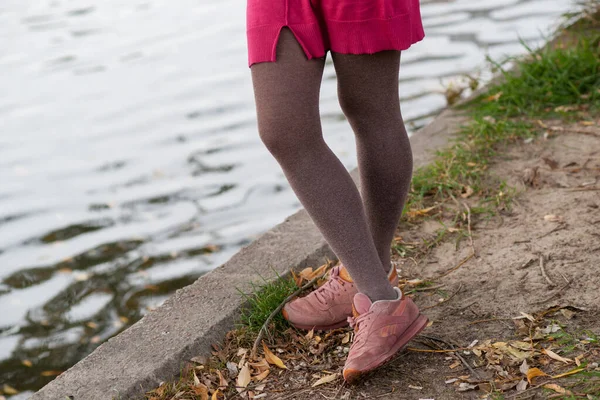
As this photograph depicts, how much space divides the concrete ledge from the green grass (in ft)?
0.12

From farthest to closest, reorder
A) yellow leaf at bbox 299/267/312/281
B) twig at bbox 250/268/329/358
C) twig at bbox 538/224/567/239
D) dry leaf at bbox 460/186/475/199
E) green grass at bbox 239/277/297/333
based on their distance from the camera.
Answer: dry leaf at bbox 460/186/475/199 < twig at bbox 538/224/567/239 < yellow leaf at bbox 299/267/312/281 < green grass at bbox 239/277/297/333 < twig at bbox 250/268/329/358

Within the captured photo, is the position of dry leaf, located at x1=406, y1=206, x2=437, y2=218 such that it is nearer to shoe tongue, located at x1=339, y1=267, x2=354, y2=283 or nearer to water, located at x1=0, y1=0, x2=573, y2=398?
shoe tongue, located at x1=339, y1=267, x2=354, y2=283

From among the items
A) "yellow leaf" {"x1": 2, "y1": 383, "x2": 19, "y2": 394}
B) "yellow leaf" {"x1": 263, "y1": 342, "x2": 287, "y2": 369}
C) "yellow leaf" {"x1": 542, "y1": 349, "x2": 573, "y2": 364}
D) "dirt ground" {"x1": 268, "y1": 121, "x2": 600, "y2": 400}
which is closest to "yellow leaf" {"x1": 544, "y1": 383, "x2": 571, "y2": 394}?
"dirt ground" {"x1": 268, "y1": 121, "x2": 600, "y2": 400}

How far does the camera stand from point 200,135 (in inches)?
208

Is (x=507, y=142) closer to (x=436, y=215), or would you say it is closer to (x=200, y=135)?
(x=436, y=215)

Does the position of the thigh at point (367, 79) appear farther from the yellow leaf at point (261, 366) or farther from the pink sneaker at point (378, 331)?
the yellow leaf at point (261, 366)

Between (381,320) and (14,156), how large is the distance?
12.6 feet

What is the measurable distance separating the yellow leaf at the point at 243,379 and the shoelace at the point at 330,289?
32 centimetres

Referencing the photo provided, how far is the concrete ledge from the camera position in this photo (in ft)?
7.50

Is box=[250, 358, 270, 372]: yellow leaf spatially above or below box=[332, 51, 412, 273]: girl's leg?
below

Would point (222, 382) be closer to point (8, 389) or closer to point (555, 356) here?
point (555, 356)

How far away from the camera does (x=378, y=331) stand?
2146mm

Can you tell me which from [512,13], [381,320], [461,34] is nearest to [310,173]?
[381,320]

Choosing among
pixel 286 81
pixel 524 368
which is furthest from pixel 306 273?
pixel 286 81
